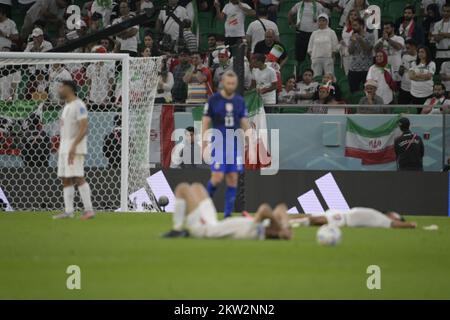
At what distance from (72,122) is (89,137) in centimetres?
385

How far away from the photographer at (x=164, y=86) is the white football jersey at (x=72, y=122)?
4923mm

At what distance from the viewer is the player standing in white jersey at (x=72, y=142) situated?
17.0m

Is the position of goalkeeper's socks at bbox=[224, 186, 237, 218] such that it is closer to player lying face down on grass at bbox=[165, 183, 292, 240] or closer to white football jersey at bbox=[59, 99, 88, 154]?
white football jersey at bbox=[59, 99, 88, 154]

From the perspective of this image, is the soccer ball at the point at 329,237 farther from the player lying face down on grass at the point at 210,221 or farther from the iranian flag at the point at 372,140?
the iranian flag at the point at 372,140

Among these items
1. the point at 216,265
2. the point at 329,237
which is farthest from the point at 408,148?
the point at 216,265

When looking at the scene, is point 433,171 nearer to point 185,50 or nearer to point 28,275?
point 185,50

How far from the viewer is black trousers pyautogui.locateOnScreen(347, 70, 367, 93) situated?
2384cm

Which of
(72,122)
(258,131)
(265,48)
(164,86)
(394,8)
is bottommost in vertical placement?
(258,131)

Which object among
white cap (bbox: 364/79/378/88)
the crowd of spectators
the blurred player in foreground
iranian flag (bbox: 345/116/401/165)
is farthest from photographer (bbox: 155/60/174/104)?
the blurred player in foreground

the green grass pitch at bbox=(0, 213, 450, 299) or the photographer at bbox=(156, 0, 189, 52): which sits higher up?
the photographer at bbox=(156, 0, 189, 52)

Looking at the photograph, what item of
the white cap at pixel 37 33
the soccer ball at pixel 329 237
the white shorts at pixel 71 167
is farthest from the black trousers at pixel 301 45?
the soccer ball at pixel 329 237

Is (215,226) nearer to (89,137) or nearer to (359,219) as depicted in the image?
(359,219)

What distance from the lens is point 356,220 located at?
48.8 feet

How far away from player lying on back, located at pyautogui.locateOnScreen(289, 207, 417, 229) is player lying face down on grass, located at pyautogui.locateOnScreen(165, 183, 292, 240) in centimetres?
207
